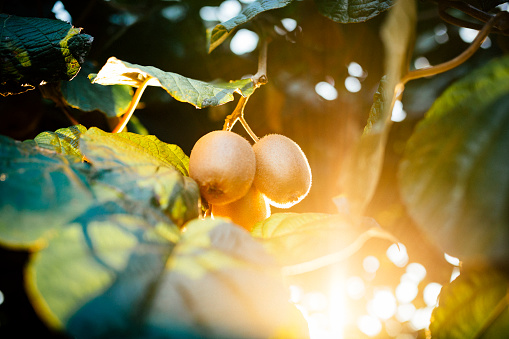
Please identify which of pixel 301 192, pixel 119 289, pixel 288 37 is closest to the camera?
pixel 119 289

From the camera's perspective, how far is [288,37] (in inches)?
40.3

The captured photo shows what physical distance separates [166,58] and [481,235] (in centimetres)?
95

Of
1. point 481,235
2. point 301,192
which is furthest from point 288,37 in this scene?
point 481,235

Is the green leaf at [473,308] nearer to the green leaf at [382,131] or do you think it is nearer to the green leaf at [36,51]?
the green leaf at [382,131]

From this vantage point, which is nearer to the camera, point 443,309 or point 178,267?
point 178,267

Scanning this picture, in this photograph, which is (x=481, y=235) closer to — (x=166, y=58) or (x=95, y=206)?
(x=95, y=206)

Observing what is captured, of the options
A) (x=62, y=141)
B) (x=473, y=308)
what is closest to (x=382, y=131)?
(x=473, y=308)

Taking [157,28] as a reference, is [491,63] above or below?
above

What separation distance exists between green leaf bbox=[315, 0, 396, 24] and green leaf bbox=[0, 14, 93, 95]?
47cm

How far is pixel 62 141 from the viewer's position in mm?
624

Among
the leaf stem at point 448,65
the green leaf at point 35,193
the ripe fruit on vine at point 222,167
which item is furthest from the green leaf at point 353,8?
the green leaf at point 35,193

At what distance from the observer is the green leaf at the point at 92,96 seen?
0.80 metres

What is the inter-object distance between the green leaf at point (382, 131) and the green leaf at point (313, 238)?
0.04 metres

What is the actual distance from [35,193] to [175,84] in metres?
0.27
